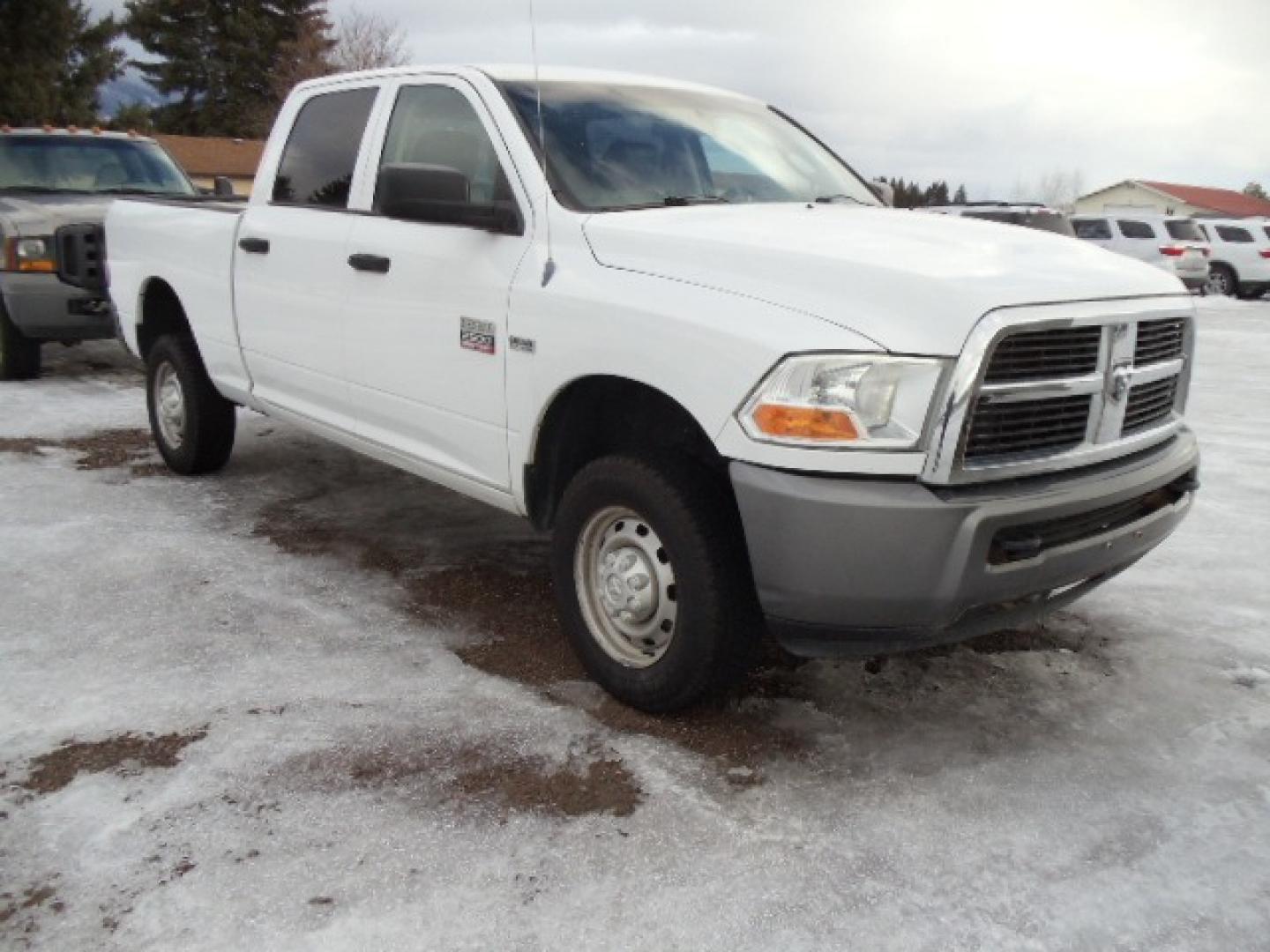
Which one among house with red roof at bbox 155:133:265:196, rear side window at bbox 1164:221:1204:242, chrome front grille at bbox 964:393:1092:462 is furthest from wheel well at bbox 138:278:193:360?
house with red roof at bbox 155:133:265:196

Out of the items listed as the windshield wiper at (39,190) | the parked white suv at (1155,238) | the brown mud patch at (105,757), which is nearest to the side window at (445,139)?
the brown mud patch at (105,757)

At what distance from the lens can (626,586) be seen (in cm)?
340

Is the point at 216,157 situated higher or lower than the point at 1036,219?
higher

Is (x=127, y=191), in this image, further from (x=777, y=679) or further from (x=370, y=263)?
(x=777, y=679)

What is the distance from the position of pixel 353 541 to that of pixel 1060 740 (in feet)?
10.5

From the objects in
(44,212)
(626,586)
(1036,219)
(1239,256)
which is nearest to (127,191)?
(44,212)

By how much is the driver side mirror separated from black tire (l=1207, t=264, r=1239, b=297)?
82.8ft

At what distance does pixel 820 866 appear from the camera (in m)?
2.72

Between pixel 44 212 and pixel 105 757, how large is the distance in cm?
674

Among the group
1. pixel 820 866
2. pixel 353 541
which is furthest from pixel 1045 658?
pixel 353 541

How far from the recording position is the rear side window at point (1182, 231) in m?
23.2

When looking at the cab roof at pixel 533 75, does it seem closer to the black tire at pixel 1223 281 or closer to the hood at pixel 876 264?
the hood at pixel 876 264

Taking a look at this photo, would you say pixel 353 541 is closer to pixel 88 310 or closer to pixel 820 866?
pixel 820 866

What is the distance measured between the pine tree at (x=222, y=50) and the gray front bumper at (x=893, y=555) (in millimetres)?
50577
